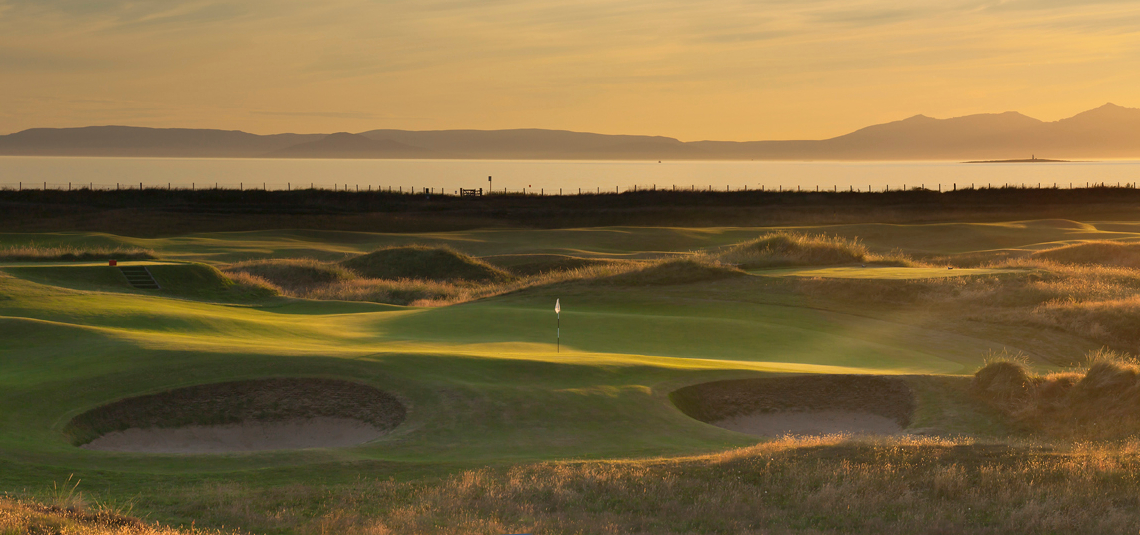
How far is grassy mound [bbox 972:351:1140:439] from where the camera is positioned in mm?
17547

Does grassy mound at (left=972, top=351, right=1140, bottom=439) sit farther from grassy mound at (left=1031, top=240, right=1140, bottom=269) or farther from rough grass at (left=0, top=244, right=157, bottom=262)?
rough grass at (left=0, top=244, right=157, bottom=262)

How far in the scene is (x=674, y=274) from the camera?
43.9m

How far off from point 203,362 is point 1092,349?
1048 inches

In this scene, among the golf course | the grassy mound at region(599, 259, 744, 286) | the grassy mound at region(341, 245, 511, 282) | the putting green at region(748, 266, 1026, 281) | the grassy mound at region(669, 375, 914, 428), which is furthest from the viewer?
the grassy mound at region(341, 245, 511, 282)

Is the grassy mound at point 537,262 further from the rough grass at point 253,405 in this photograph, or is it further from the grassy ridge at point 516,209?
the rough grass at point 253,405

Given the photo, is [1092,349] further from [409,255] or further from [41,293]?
[409,255]

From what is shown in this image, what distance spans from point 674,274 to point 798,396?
23740 millimetres

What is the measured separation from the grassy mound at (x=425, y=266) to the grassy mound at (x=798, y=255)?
585 inches

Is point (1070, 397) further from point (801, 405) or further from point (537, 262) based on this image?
point (537, 262)

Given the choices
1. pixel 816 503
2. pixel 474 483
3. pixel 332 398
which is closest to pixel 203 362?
pixel 332 398

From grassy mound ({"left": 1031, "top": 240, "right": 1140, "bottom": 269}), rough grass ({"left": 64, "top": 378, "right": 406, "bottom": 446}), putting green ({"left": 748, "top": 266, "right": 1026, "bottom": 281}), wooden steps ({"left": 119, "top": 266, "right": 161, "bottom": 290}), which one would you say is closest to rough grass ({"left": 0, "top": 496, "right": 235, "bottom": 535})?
rough grass ({"left": 64, "top": 378, "right": 406, "bottom": 446})

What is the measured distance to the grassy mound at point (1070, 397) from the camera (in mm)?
17547

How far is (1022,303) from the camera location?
1362 inches

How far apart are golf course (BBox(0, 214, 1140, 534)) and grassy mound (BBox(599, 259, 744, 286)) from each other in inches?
70.1
